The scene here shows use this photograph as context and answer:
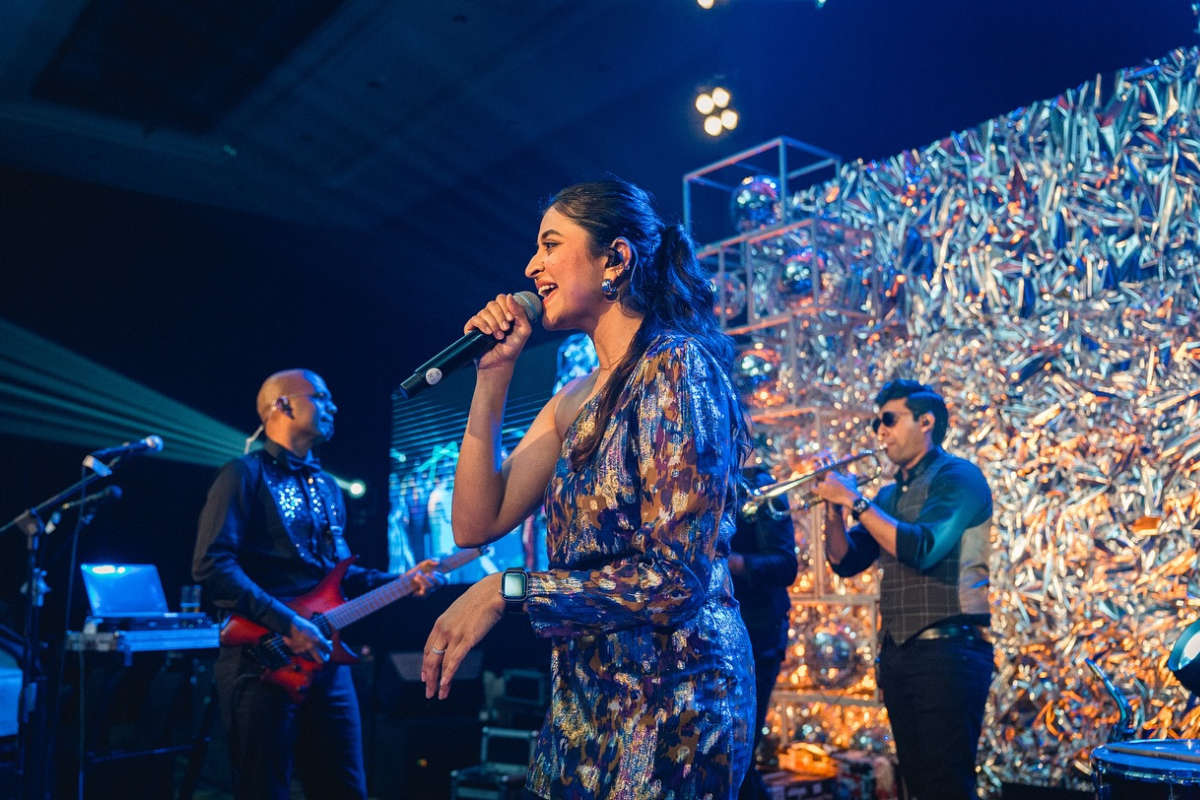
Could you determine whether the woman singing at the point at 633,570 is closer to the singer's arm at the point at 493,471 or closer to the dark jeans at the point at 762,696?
the singer's arm at the point at 493,471

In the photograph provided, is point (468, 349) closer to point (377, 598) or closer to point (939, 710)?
point (377, 598)

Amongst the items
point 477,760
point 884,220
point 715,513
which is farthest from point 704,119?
point 715,513

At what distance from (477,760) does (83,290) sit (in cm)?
434

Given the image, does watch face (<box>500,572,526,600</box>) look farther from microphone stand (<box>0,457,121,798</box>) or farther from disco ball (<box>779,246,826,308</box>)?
disco ball (<box>779,246,826,308</box>)

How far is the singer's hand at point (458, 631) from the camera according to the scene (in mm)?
1242

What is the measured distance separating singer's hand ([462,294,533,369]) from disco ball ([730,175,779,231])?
13.2ft

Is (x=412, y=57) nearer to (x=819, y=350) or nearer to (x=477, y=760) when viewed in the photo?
(x=819, y=350)

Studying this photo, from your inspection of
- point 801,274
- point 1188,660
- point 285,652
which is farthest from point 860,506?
point 285,652

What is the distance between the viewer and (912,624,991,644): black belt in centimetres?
349

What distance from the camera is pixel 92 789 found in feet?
15.9

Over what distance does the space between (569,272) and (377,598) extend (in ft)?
8.39

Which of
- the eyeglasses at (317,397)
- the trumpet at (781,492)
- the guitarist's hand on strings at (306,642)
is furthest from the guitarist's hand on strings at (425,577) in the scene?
the trumpet at (781,492)

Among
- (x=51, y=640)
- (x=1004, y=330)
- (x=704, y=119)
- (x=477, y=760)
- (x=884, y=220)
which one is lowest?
(x=477, y=760)

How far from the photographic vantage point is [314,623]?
349 cm
